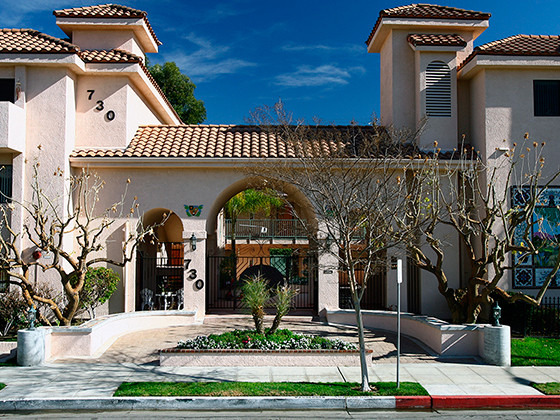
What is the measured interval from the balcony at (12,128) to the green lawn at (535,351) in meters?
14.8

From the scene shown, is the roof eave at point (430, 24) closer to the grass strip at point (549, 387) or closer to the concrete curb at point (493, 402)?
the grass strip at point (549, 387)

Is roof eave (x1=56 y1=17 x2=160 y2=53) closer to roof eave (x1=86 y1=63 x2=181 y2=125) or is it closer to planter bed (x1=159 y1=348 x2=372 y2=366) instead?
roof eave (x1=86 y1=63 x2=181 y2=125)

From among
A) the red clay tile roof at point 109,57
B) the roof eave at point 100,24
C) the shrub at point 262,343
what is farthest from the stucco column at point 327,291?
the roof eave at point 100,24

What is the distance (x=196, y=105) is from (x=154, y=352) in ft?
100

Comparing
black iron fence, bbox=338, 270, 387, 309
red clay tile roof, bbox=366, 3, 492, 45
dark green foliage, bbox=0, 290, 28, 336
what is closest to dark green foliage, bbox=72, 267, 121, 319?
dark green foliage, bbox=0, 290, 28, 336

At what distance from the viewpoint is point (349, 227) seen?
1025 centimetres

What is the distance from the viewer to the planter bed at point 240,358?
11.7 metres

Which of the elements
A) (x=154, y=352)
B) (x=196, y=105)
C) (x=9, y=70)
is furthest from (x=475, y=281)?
(x=196, y=105)

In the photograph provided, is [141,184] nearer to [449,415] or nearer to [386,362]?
[386,362]

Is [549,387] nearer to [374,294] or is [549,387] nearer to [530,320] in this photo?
[530,320]

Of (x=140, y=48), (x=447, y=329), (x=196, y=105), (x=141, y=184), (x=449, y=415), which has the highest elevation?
(x=196, y=105)

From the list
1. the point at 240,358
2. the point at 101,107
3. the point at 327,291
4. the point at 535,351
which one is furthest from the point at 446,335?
the point at 101,107

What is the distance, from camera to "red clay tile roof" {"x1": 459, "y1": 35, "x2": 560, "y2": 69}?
16.3m

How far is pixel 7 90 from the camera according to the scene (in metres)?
16.2
